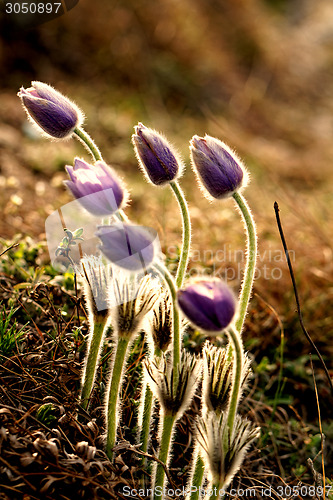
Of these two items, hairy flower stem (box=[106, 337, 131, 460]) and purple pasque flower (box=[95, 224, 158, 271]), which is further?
hairy flower stem (box=[106, 337, 131, 460])

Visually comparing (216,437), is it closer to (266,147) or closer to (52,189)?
(52,189)

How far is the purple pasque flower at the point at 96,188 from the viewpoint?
37.2 inches

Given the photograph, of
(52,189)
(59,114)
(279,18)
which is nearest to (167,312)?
(59,114)

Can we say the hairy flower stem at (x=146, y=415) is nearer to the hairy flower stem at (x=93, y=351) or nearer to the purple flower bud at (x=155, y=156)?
the hairy flower stem at (x=93, y=351)

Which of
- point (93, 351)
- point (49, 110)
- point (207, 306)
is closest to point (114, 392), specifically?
point (93, 351)

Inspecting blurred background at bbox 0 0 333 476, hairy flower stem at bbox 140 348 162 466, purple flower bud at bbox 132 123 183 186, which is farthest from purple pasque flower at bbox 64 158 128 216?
blurred background at bbox 0 0 333 476

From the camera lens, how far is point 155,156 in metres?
1.04

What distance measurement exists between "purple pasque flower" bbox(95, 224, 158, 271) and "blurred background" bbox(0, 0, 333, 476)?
2.94 ft

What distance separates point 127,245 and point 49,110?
369 millimetres

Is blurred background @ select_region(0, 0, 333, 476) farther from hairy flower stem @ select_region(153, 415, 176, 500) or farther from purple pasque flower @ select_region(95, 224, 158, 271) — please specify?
purple pasque flower @ select_region(95, 224, 158, 271)

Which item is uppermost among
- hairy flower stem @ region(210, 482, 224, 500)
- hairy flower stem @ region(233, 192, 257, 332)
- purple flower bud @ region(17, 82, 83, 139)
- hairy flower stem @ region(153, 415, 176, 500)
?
purple flower bud @ region(17, 82, 83, 139)

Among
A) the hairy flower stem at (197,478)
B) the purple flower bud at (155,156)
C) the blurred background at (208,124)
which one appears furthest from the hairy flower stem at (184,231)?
the blurred background at (208,124)

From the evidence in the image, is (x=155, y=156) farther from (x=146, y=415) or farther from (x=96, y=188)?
(x=146, y=415)

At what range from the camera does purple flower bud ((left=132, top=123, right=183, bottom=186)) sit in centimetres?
104
